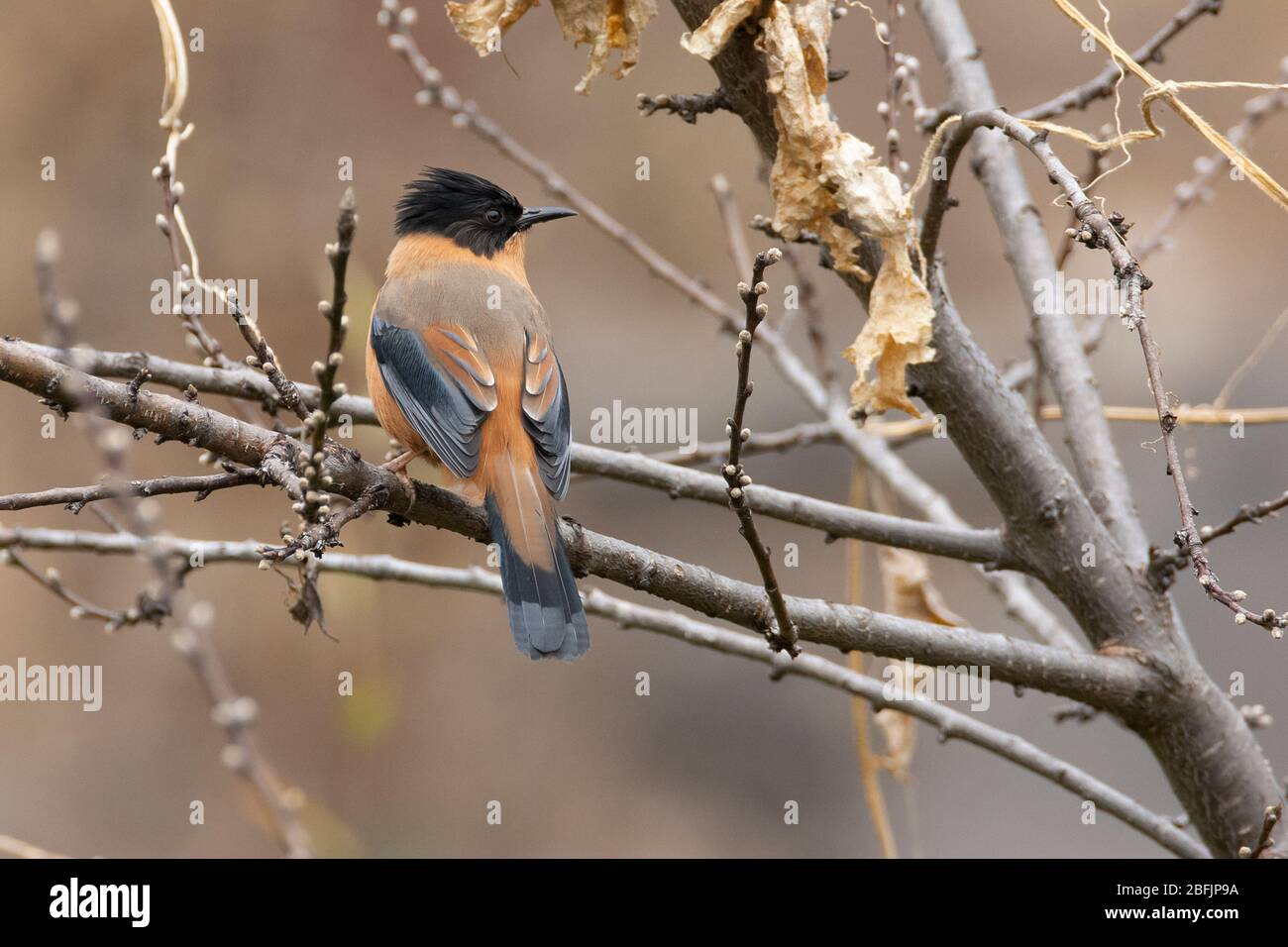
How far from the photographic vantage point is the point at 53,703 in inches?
307

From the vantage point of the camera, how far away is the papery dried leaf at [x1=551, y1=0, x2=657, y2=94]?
2.71 meters

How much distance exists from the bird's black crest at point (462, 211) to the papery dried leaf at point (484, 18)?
1453 millimetres

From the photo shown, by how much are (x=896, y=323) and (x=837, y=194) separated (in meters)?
0.30

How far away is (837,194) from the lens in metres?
2.67

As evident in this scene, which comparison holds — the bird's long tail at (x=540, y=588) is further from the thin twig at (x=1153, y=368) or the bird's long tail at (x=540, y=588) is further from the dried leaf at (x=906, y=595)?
the thin twig at (x=1153, y=368)

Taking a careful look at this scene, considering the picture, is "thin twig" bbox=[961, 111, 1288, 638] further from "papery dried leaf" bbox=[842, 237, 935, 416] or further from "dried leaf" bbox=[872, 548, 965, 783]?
"dried leaf" bbox=[872, 548, 965, 783]

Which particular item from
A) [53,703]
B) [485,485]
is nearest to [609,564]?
[485,485]

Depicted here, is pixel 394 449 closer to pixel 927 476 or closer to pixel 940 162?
pixel 940 162

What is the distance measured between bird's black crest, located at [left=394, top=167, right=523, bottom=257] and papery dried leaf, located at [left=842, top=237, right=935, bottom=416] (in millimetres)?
1796

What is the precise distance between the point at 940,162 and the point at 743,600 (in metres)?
1.01

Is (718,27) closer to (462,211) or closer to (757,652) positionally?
(757,652)

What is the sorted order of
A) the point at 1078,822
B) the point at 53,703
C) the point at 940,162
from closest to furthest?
the point at 940,162, the point at 1078,822, the point at 53,703
